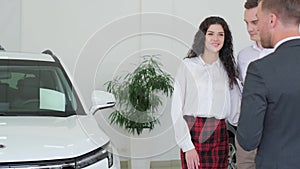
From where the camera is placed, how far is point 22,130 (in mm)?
2293

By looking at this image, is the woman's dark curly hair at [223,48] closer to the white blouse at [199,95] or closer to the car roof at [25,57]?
the white blouse at [199,95]

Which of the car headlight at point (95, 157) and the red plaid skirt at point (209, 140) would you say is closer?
the car headlight at point (95, 157)

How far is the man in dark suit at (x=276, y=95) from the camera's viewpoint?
1476 millimetres

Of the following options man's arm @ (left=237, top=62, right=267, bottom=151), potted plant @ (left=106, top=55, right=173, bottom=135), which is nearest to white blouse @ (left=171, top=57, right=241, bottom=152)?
man's arm @ (left=237, top=62, right=267, bottom=151)

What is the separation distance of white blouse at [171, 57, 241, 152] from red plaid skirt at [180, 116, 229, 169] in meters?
0.04

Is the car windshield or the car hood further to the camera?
the car windshield

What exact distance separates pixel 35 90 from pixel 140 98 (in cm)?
143

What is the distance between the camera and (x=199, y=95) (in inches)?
98.0

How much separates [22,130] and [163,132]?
259cm

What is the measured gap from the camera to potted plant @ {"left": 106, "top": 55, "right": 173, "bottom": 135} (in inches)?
163

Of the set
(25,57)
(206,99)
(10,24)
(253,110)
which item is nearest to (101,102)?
(25,57)

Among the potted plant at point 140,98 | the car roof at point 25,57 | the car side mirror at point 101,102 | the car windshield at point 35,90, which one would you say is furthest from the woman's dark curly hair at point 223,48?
the potted plant at point 140,98

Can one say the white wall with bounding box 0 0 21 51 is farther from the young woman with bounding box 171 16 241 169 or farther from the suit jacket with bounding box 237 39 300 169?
the suit jacket with bounding box 237 39 300 169

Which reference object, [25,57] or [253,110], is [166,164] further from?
[253,110]
